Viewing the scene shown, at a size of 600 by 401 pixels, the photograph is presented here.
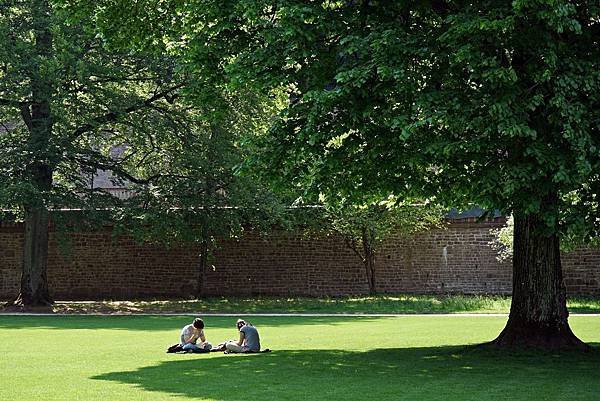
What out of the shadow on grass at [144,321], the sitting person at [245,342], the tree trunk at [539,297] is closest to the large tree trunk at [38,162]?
the shadow on grass at [144,321]

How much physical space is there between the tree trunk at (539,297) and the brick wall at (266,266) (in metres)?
18.1

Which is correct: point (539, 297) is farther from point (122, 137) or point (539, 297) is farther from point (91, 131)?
point (91, 131)

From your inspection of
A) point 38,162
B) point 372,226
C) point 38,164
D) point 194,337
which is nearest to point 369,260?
point 372,226

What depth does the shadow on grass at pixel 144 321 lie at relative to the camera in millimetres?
22844

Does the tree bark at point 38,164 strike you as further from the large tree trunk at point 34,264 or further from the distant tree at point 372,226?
the distant tree at point 372,226

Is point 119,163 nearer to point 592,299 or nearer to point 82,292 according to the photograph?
point 82,292

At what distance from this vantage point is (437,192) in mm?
14641

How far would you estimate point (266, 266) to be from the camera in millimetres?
35688

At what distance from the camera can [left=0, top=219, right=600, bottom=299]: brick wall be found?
34.1 meters

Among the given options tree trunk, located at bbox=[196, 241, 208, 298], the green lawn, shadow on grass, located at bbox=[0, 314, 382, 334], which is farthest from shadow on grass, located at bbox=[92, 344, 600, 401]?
tree trunk, located at bbox=[196, 241, 208, 298]

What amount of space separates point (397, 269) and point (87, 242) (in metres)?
11.4

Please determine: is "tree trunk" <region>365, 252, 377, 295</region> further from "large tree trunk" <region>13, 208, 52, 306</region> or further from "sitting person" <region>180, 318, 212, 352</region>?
Result: "sitting person" <region>180, 318, 212, 352</region>

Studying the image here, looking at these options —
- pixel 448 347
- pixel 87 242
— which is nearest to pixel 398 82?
pixel 448 347

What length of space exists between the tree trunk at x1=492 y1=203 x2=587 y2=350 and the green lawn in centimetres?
54
